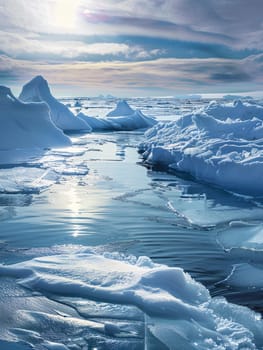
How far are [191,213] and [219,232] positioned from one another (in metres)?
1.57

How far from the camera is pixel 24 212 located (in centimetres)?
1012

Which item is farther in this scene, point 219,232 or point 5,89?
point 5,89

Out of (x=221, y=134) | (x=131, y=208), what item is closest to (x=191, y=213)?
(x=131, y=208)

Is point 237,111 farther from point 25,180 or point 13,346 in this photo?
point 13,346

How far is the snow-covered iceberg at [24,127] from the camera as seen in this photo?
21281 millimetres

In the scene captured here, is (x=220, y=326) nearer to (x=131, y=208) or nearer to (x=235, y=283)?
(x=235, y=283)

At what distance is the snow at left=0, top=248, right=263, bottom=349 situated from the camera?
173 inches

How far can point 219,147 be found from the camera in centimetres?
1544

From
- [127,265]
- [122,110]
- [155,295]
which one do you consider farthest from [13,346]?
[122,110]

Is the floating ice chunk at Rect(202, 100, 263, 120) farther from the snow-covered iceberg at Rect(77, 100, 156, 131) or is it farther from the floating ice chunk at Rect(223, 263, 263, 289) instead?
the snow-covered iceberg at Rect(77, 100, 156, 131)

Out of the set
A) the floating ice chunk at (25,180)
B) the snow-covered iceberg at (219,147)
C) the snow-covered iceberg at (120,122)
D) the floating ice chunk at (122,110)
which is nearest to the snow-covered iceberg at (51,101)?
the snow-covered iceberg at (120,122)

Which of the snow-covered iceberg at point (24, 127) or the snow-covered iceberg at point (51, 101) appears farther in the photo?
the snow-covered iceberg at point (51, 101)

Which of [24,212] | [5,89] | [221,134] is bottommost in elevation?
[24,212]

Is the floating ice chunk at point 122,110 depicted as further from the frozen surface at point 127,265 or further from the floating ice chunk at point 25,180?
the frozen surface at point 127,265
